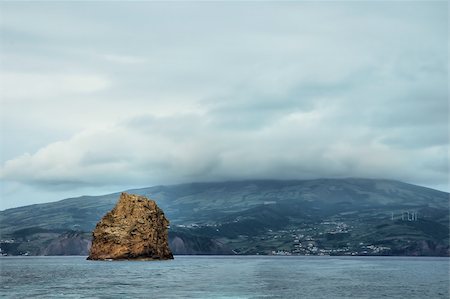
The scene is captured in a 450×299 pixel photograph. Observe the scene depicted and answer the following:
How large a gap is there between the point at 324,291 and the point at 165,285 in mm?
50521

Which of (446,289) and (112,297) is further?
(446,289)

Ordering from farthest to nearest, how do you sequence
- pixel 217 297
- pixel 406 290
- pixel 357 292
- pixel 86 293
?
pixel 406 290
pixel 357 292
pixel 86 293
pixel 217 297

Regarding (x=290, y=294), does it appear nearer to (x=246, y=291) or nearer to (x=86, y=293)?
(x=246, y=291)

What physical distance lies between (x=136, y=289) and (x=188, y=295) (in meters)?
26.3

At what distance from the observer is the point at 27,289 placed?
570ft

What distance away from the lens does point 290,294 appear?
6324 inches

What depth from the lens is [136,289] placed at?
573ft

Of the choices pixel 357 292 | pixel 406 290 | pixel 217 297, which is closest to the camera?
pixel 217 297

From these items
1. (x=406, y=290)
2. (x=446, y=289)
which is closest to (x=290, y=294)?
(x=406, y=290)

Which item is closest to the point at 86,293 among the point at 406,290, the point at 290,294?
the point at 290,294

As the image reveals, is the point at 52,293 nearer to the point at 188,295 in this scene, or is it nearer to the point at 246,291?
the point at 188,295

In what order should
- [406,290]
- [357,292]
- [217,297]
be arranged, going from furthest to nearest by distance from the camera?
[406,290] < [357,292] < [217,297]

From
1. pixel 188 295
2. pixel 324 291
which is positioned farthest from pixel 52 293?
pixel 324 291

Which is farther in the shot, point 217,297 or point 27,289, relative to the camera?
point 27,289
